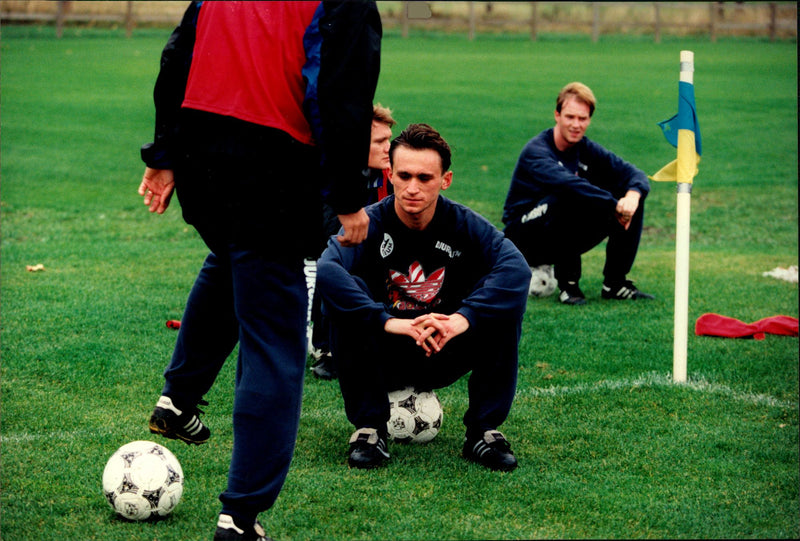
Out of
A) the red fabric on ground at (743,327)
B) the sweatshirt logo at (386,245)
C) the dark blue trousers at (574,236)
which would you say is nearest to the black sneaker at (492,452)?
the sweatshirt logo at (386,245)

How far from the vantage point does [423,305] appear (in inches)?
194

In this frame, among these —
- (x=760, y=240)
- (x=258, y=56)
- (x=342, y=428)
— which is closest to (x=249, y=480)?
(x=258, y=56)

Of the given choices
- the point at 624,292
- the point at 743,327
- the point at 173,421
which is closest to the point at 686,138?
the point at 743,327

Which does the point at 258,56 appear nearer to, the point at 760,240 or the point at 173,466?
the point at 173,466

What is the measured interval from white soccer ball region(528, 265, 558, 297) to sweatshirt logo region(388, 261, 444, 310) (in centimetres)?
396

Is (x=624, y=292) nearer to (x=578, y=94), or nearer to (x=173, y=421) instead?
(x=578, y=94)

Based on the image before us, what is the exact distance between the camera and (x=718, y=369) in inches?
249

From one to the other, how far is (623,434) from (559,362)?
5.01ft

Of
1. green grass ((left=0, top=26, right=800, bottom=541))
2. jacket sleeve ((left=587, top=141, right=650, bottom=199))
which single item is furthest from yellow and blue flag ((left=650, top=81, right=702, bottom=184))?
jacket sleeve ((left=587, top=141, right=650, bottom=199))

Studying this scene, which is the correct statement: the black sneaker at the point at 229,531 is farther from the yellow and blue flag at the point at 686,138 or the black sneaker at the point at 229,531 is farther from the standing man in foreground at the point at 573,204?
the standing man in foreground at the point at 573,204

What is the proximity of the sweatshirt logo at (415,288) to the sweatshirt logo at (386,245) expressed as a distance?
0.11m

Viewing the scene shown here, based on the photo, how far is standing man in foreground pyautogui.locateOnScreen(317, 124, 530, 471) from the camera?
4.49 metres

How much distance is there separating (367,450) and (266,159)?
5.86ft

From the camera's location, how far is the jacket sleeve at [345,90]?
3188 millimetres
